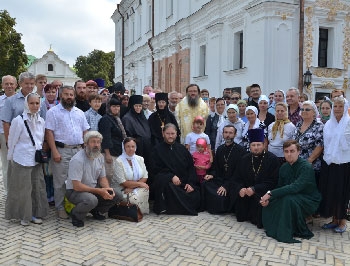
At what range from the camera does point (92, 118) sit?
6340mm

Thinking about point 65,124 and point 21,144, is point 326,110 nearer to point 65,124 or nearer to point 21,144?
point 65,124

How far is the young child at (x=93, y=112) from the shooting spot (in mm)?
6309

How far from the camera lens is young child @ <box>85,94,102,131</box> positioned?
631 cm

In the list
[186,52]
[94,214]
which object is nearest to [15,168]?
[94,214]

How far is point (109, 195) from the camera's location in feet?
18.5

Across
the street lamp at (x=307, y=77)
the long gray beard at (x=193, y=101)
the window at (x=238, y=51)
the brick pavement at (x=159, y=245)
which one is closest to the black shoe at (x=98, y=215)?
the brick pavement at (x=159, y=245)

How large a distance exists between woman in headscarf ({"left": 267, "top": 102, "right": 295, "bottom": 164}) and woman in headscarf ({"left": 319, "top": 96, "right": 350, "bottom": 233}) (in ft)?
2.12

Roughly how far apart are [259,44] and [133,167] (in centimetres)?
974

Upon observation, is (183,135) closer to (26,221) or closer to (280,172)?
(280,172)

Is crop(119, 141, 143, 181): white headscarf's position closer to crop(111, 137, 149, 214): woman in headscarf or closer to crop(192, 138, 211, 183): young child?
crop(111, 137, 149, 214): woman in headscarf

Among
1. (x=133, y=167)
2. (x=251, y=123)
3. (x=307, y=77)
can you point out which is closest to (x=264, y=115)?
(x=251, y=123)

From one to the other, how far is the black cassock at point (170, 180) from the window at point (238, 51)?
35.0 feet

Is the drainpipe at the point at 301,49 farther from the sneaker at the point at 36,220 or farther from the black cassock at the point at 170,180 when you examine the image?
the sneaker at the point at 36,220

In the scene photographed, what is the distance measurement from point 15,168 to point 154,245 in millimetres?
2325
